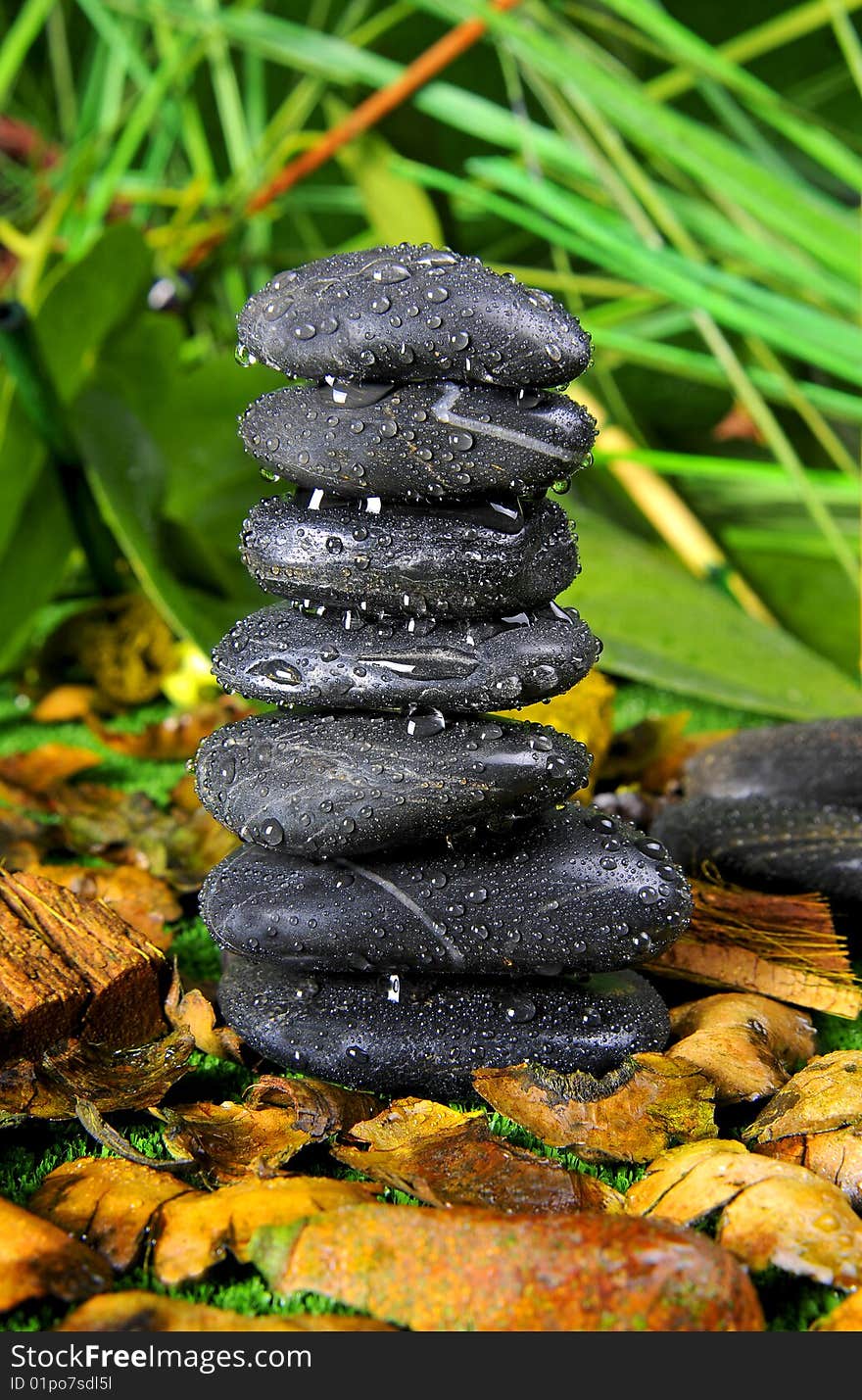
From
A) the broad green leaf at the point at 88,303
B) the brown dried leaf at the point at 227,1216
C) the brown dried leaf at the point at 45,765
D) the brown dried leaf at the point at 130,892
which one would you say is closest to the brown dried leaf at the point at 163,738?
the brown dried leaf at the point at 45,765

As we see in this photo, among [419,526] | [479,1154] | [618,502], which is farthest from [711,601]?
[479,1154]

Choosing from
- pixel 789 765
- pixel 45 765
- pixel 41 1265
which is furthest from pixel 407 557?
pixel 45 765

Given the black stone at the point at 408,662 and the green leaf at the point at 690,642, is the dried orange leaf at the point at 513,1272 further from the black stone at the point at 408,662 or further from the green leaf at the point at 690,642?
the green leaf at the point at 690,642

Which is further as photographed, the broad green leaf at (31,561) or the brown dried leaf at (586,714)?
the broad green leaf at (31,561)

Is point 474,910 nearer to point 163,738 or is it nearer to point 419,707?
point 419,707

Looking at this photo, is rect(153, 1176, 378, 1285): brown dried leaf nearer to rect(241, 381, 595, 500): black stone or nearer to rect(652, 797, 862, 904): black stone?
rect(241, 381, 595, 500): black stone

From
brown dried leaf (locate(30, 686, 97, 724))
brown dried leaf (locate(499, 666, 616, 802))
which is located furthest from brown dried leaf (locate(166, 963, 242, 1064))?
brown dried leaf (locate(30, 686, 97, 724))
